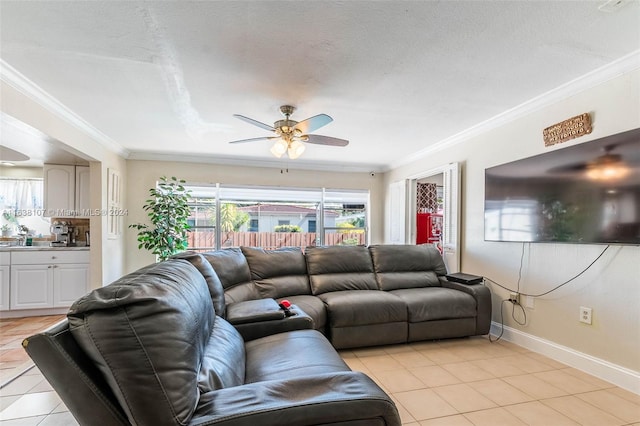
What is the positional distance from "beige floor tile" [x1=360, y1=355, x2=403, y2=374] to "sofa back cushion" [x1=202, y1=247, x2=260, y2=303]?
1.15m

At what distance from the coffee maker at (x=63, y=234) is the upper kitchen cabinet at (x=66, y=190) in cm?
22

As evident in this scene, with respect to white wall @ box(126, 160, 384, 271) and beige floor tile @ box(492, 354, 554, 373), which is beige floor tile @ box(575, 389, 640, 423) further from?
white wall @ box(126, 160, 384, 271)

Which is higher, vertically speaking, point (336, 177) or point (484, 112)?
point (484, 112)

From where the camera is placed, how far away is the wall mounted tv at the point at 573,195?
86.7 inches

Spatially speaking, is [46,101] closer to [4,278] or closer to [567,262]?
[4,278]

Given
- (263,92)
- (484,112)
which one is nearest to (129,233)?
(263,92)

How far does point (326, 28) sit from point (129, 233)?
4.46 meters

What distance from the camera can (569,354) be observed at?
265cm

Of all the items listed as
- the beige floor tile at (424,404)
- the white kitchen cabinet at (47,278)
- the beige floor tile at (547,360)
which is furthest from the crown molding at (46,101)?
the beige floor tile at (547,360)

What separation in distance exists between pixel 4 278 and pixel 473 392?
5.28 meters

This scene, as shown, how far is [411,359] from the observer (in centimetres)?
279

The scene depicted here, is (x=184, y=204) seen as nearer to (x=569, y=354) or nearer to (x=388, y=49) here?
(x=388, y=49)

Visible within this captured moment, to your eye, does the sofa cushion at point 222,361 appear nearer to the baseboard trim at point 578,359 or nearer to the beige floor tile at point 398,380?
the beige floor tile at point 398,380

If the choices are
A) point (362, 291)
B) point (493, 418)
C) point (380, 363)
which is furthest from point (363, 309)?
point (493, 418)
